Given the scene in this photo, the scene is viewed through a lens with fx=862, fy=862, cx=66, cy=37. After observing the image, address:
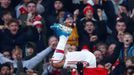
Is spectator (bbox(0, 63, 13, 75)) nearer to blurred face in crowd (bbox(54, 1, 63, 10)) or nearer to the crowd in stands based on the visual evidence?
the crowd in stands

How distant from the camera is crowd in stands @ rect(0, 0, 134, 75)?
653 inches

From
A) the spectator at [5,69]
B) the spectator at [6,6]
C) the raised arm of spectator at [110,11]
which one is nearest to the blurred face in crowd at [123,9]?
the raised arm of spectator at [110,11]

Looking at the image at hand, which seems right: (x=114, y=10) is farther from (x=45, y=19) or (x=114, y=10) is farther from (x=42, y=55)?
(x=42, y=55)

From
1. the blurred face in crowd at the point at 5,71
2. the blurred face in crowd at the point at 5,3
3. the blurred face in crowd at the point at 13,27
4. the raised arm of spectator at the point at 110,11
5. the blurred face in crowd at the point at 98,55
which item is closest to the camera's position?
the blurred face in crowd at the point at 5,71

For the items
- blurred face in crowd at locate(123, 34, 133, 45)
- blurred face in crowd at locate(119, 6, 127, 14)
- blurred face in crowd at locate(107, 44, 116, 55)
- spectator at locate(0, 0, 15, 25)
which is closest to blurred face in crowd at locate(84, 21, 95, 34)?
blurred face in crowd at locate(107, 44, 116, 55)

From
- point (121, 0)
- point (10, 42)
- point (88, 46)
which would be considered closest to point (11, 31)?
point (10, 42)

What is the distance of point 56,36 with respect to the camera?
17156 mm

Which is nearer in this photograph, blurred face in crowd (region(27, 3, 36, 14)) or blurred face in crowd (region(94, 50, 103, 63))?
blurred face in crowd (region(94, 50, 103, 63))

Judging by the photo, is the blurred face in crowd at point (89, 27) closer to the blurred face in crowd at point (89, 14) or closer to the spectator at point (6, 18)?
the blurred face in crowd at point (89, 14)

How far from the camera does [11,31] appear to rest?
17.7m

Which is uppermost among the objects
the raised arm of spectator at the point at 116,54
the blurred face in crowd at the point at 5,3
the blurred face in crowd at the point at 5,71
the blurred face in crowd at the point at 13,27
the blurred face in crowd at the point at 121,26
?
the blurred face in crowd at the point at 5,3

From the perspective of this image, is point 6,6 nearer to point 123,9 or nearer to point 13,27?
point 13,27

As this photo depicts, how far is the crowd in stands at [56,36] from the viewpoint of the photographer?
1658cm

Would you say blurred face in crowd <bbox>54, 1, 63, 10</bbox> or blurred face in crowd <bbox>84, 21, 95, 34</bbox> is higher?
blurred face in crowd <bbox>54, 1, 63, 10</bbox>
